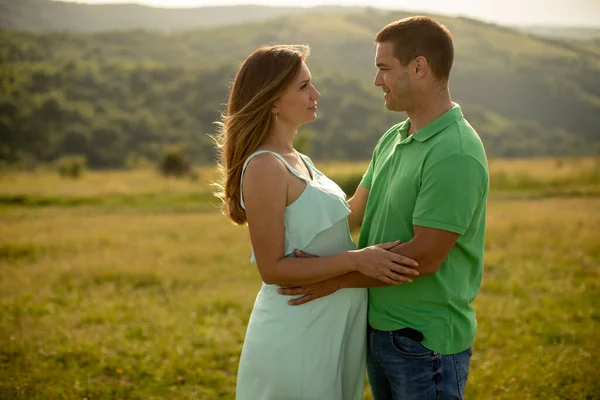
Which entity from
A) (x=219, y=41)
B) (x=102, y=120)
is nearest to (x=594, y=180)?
(x=102, y=120)

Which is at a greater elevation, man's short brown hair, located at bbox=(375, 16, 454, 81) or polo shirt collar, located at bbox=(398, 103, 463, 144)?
man's short brown hair, located at bbox=(375, 16, 454, 81)

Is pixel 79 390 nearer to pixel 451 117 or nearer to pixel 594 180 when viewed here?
pixel 451 117

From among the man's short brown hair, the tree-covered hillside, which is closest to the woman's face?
the man's short brown hair

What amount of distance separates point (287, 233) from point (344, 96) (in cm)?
10826

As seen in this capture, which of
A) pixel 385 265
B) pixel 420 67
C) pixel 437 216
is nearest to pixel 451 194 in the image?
pixel 437 216

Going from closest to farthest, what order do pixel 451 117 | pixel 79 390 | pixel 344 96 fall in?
1. pixel 451 117
2. pixel 79 390
3. pixel 344 96

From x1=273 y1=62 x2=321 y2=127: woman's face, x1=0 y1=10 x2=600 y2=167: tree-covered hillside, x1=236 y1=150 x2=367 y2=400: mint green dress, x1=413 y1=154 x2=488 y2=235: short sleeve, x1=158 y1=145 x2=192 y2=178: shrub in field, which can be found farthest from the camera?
x1=0 y1=10 x2=600 y2=167: tree-covered hillside

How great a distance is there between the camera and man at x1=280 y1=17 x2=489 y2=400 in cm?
281

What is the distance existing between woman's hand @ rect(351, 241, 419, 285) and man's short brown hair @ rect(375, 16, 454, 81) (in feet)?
3.18

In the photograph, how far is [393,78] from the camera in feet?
10.2

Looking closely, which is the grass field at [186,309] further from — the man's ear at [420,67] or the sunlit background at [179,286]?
the man's ear at [420,67]

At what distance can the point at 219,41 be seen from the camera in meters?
185

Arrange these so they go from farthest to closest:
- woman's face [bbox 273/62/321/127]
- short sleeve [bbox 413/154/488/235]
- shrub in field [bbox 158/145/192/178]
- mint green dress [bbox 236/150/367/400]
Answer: shrub in field [bbox 158/145/192/178]
woman's face [bbox 273/62/321/127]
mint green dress [bbox 236/150/367/400]
short sleeve [bbox 413/154/488/235]

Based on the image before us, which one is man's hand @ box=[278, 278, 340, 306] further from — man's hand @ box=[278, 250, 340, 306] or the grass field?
the grass field
